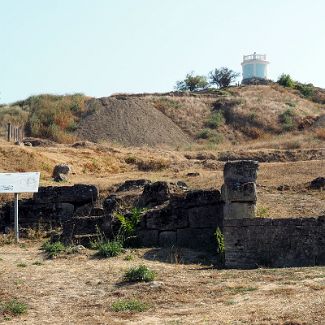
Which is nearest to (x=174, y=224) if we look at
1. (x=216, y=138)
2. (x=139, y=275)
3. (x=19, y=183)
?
(x=139, y=275)

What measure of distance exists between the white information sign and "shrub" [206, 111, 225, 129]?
3237 cm

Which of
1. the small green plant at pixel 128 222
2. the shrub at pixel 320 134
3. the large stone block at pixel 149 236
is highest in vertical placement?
the shrub at pixel 320 134

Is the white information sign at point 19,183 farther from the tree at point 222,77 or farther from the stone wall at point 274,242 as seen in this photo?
the tree at point 222,77

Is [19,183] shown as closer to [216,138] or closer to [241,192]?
[241,192]

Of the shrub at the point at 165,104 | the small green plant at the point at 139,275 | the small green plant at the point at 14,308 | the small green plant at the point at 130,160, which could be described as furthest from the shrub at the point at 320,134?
the small green plant at the point at 14,308

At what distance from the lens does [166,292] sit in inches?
350

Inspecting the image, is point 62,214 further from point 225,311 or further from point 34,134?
point 34,134

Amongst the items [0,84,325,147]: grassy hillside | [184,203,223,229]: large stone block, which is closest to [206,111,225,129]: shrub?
[0,84,325,147]: grassy hillside

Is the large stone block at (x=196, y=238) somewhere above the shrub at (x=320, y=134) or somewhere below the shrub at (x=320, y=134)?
below

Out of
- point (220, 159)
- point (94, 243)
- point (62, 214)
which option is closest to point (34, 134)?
point (220, 159)

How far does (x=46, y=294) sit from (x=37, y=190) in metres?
5.95

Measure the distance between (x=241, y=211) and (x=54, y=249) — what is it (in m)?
3.41

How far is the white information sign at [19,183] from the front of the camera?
14.6 meters

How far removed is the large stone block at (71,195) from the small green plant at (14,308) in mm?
7169
